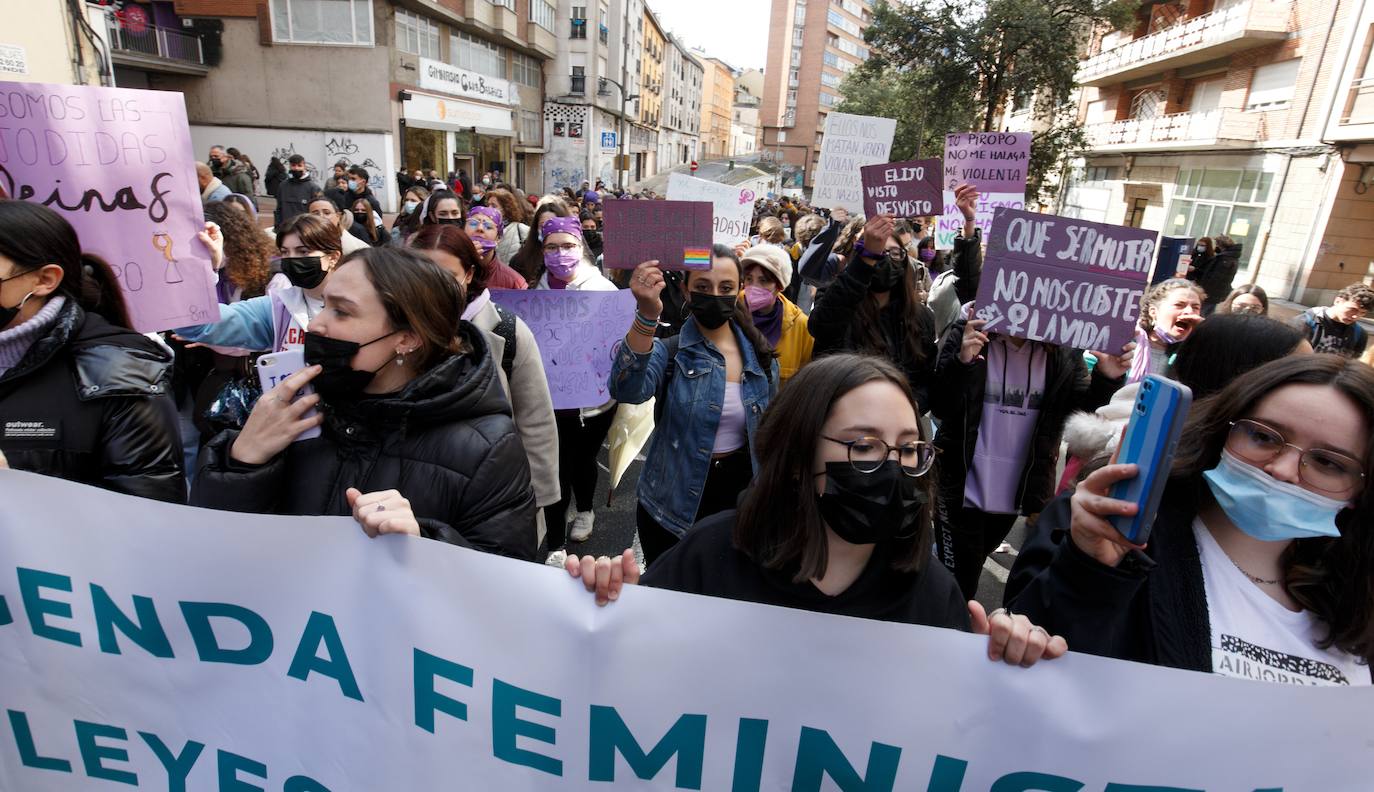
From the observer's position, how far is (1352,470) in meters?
1.43

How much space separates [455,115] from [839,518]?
2998 centimetres

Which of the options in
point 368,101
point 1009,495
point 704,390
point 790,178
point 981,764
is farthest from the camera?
point 790,178

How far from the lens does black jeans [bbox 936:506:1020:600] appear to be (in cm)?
315

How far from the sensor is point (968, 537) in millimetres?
3172

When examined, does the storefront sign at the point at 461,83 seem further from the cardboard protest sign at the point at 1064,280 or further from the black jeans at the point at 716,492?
the cardboard protest sign at the point at 1064,280

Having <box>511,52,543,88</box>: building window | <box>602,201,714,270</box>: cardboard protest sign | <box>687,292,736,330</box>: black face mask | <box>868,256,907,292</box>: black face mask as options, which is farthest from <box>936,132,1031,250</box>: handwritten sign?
<box>511,52,543,88</box>: building window

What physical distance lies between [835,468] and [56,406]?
6.08ft

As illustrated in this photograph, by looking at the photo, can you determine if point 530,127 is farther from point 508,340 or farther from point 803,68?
point 803,68

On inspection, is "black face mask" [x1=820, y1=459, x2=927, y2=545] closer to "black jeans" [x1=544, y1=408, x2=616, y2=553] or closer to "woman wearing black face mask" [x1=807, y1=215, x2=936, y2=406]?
"woman wearing black face mask" [x1=807, y1=215, x2=936, y2=406]

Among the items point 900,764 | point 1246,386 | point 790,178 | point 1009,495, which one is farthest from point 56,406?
point 790,178

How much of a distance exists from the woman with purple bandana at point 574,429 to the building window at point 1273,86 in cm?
2231

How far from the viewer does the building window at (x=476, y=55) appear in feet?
92.0

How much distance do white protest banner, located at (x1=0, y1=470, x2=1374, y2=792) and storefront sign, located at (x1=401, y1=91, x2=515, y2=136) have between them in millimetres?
25438

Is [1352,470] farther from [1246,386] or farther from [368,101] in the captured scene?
[368,101]
